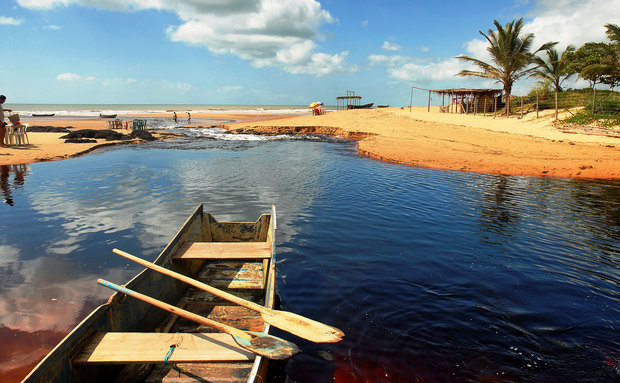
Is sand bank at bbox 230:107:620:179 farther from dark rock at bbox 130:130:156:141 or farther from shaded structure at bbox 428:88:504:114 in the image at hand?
dark rock at bbox 130:130:156:141

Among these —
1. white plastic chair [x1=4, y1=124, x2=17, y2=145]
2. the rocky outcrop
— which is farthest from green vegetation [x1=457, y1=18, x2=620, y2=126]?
white plastic chair [x1=4, y1=124, x2=17, y2=145]

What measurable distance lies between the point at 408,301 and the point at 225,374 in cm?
328

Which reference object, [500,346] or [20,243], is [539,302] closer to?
[500,346]

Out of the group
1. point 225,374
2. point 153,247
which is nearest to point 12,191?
point 153,247

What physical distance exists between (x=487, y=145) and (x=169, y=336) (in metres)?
21.8

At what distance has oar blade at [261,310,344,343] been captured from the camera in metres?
3.88

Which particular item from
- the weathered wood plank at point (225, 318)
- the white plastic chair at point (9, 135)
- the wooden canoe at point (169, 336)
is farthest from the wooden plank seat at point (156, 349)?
the white plastic chair at point (9, 135)

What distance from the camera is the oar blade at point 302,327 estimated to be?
3875 mm

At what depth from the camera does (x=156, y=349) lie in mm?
3441

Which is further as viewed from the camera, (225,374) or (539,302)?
(539,302)

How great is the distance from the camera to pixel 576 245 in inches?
307

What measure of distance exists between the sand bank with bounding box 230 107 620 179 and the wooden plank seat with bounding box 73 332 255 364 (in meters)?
14.9

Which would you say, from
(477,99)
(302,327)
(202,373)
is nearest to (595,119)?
(477,99)

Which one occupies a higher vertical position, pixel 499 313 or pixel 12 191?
pixel 12 191
